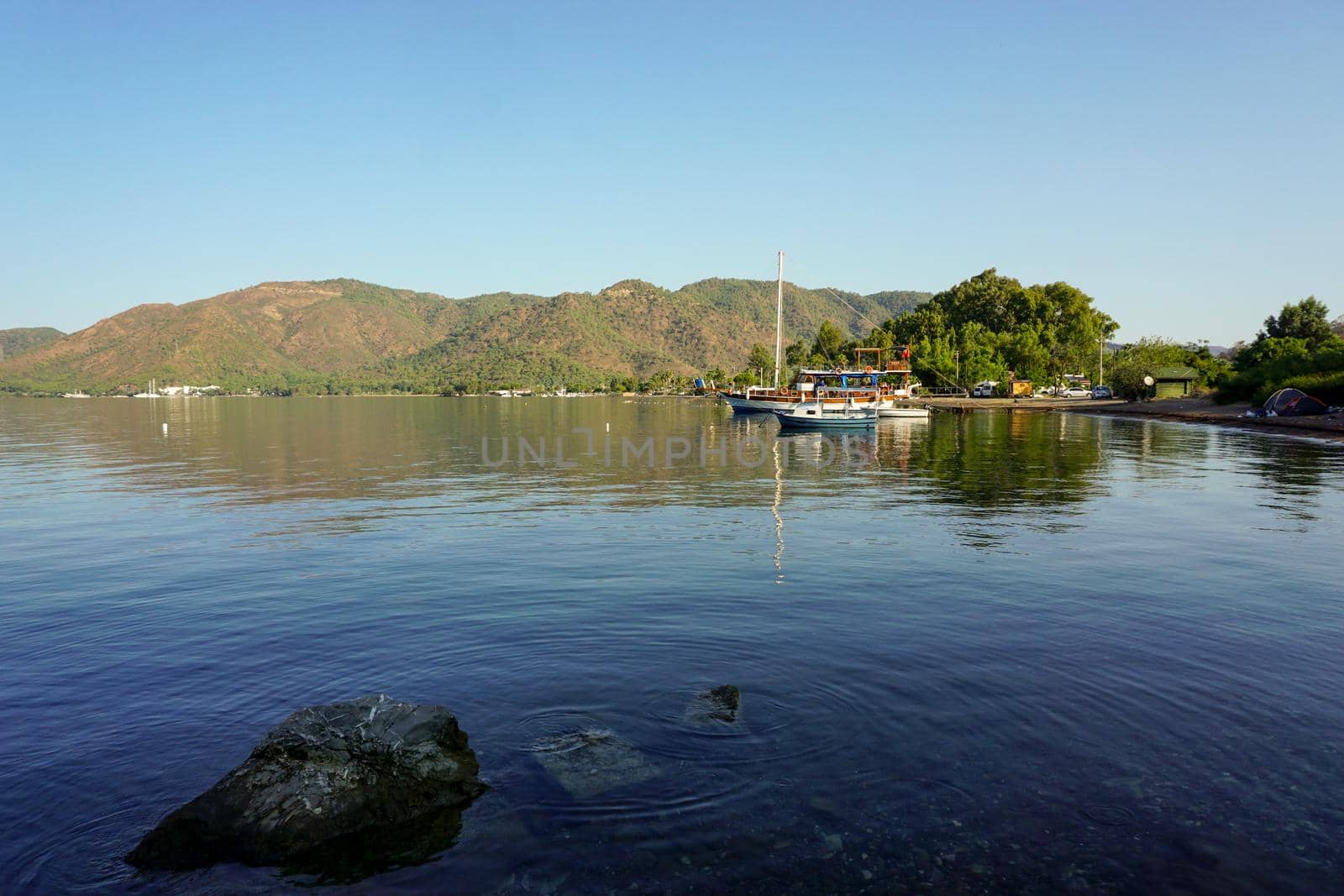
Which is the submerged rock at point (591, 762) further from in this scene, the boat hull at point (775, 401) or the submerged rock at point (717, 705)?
the boat hull at point (775, 401)

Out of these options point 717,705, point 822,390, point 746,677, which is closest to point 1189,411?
point 822,390

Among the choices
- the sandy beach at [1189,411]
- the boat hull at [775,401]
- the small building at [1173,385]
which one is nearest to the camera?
the sandy beach at [1189,411]

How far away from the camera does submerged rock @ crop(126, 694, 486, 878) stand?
26.4 feet

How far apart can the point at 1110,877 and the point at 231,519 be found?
2906 centimetres

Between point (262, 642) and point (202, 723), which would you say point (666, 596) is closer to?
point (262, 642)

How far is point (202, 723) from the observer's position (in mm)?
11117

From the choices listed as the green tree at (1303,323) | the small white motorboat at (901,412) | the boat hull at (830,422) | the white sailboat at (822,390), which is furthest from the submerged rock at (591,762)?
the green tree at (1303,323)

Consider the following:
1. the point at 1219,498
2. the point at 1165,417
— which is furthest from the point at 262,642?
the point at 1165,417

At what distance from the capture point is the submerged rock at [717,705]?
1109cm

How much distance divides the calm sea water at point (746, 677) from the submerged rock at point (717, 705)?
246mm

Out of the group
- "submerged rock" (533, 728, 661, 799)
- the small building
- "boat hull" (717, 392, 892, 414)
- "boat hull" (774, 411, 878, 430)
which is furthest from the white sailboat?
"submerged rock" (533, 728, 661, 799)

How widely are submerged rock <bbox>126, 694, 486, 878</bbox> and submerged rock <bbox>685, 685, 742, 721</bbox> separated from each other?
10.2ft

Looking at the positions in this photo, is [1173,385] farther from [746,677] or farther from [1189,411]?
[746,677]

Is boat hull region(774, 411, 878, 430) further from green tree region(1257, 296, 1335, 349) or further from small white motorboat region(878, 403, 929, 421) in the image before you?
green tree region(1257, 296, 1335, 349)
